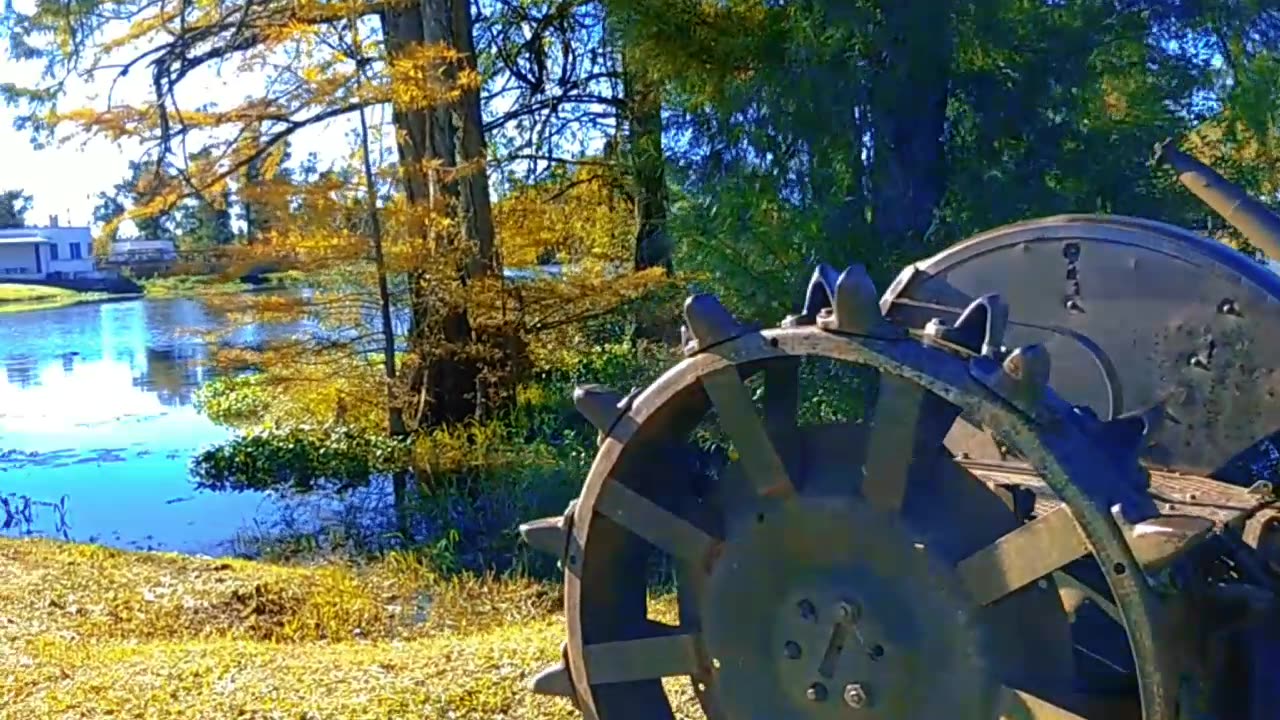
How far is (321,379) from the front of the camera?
43.1ft

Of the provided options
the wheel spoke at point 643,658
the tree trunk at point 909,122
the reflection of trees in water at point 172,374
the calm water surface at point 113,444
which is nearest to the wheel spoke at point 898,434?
the wheel spoke at point 643,658

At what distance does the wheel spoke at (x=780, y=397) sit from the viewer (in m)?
2.82

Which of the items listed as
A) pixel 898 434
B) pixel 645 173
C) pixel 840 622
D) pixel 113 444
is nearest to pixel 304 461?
pixel 113 444

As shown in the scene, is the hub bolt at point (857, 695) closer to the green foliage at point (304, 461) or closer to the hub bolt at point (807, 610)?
the hub bolt at point (807, 610)

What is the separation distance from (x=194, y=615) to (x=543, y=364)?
268 inches

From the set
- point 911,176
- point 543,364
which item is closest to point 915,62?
point 911,176

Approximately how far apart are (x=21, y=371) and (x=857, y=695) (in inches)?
928

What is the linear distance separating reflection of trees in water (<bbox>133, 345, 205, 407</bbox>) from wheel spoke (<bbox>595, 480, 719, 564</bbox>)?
1560 cm

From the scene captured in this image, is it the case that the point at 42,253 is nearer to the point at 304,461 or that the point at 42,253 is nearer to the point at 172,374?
the point at 172,374

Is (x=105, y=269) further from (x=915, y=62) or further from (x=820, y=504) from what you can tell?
(x=820, y=504)

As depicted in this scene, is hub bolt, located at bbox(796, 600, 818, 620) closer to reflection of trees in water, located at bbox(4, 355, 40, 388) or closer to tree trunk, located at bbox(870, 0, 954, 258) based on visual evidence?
tree trunk, located at bbox(870, 0, 954, 258)

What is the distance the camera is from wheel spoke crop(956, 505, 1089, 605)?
87.7 inches

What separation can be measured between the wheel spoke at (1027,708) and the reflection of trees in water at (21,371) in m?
21.5

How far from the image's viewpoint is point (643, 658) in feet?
9.25
